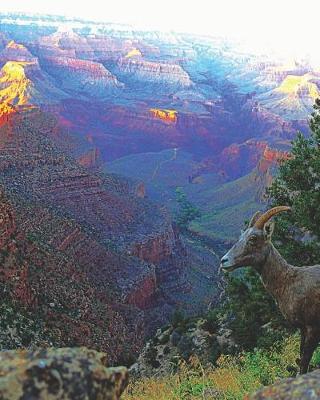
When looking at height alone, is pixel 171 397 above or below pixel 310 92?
above

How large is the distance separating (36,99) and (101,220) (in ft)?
299

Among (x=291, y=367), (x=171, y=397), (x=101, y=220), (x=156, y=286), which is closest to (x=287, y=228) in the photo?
(x=291, y=367)

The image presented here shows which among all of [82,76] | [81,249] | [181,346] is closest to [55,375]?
[181,346]

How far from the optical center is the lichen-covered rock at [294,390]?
12.3 feet

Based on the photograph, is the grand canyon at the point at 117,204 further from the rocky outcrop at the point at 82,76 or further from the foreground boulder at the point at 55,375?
the rocky outcrop at the point at 82,76

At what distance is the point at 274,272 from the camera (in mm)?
8570

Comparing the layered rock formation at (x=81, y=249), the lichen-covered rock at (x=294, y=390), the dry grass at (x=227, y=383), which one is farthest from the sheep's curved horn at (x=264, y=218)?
the layered rock formation at (x=81, y=249)

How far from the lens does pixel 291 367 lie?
9422 mm

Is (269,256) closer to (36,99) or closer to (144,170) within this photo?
(144,170)

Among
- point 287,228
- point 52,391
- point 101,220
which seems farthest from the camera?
point 101,220

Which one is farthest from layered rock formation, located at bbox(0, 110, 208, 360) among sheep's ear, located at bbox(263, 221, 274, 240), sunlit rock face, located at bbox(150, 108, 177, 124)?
sunlit rock face, located at bbox(150, 108, 177, 124)

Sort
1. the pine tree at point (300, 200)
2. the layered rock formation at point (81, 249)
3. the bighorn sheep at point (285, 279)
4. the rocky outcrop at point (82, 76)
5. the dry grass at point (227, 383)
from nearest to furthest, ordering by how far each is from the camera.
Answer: the bighorn sheep at point (285, 279), the dry grass at point (227, 383), the pine tree at point (300, 200), the layered rock formation at point (81, 249), the rocky outcrop at point (82, 76)

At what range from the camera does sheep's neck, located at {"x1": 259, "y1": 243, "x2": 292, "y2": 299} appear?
27.8ft

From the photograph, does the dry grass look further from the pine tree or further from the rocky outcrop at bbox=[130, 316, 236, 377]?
the rocky outcrop at bbox=[130, 316, 236, 377]
